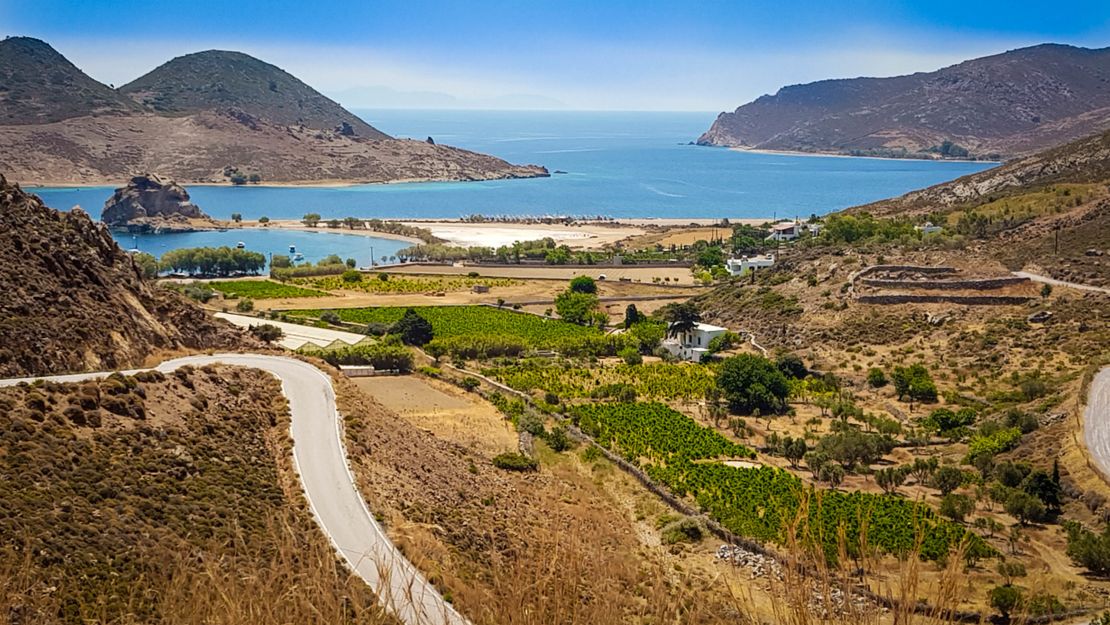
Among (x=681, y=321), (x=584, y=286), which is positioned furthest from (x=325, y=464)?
(x=584, y=286)

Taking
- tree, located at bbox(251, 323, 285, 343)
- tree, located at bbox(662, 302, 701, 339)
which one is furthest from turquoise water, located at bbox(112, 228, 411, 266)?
tree, located at bbox(251, 323, 285, 343)

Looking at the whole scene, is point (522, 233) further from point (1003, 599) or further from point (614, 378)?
point (1003, 599)

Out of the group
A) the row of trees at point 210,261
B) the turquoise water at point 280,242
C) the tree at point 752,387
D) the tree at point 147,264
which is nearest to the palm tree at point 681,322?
the tree at point 752,387

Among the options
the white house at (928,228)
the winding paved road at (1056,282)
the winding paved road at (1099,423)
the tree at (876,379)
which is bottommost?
the tree at (876,379)

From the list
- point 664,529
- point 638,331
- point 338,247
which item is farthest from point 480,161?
point 664,529

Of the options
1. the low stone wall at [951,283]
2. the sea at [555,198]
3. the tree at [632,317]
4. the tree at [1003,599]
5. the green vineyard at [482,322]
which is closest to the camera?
the tree at [1003,599]

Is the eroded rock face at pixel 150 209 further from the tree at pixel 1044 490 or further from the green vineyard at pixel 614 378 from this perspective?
the tree at pixel 1044 490

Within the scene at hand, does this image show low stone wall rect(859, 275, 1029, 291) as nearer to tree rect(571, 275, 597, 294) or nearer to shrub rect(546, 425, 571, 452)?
tree rect(571, 275, 597, 294)
